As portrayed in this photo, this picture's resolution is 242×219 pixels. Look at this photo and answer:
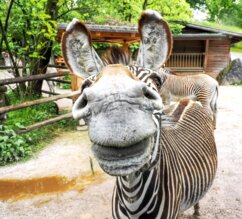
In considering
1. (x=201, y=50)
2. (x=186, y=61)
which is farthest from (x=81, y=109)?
(x=201, y=50)

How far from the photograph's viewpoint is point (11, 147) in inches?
205

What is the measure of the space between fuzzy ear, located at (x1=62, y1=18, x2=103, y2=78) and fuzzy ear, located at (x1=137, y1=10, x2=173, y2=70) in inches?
11.3

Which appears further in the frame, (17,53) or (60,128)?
(17,53)

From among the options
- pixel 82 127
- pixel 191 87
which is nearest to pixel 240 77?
pixel 191 87

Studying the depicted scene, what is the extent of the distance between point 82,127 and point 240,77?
12902 mm

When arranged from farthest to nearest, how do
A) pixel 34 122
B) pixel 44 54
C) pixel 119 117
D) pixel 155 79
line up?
pixel 44 54 < pixel 34 122 < pixel 155 79 < pixel 119 117

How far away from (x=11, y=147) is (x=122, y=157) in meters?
4.65

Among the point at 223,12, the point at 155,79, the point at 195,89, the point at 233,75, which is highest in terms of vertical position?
the point at 223,12

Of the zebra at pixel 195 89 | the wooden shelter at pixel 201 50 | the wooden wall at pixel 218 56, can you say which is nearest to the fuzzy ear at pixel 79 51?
the zebra at pixel 195 89

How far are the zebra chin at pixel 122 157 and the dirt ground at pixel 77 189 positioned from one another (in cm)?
248

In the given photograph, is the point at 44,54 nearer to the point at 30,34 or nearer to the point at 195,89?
the point at 30,34

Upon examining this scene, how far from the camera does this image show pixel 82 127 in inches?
277

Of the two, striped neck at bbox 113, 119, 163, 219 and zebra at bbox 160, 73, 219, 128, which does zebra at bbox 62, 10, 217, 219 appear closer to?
striped neck at bbox 113, 119, 163, 219

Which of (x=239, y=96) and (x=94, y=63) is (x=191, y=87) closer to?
(x=239, y=96)
